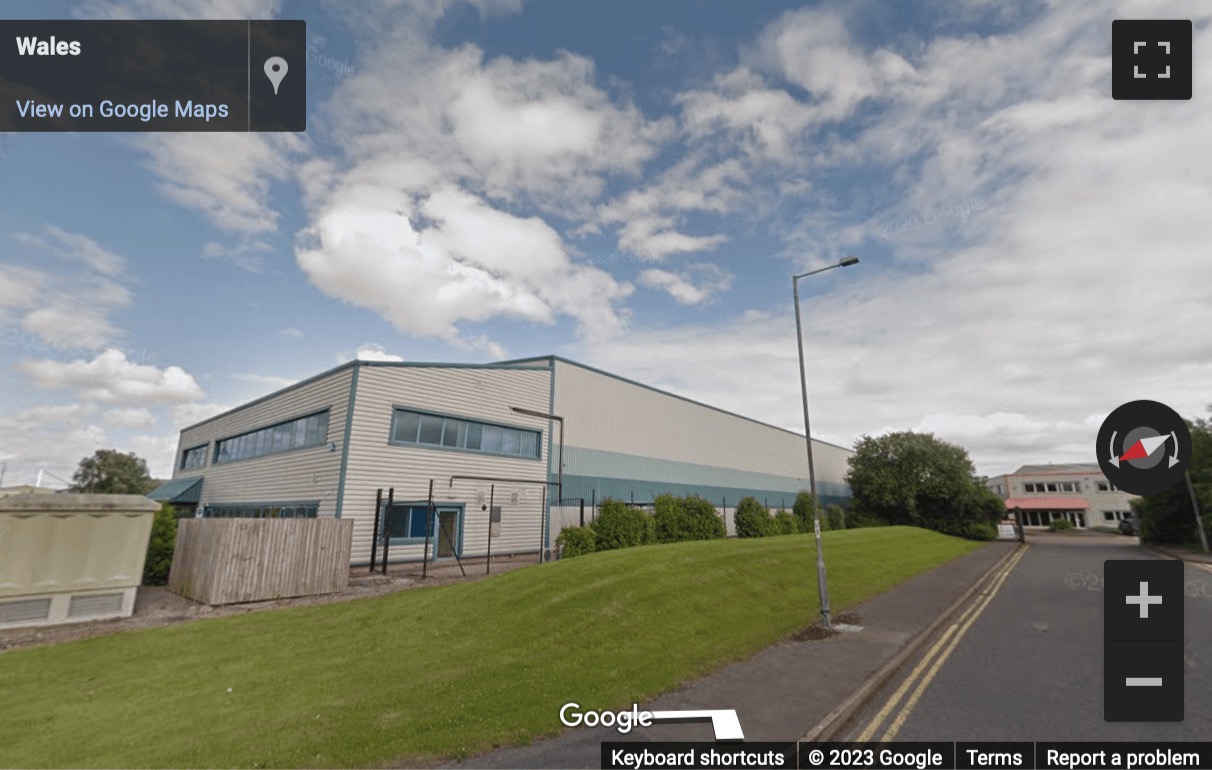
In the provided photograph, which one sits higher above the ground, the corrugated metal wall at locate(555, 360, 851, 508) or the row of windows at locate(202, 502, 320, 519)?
the corrugated metal wall at locate(555, 360, 851, 508)

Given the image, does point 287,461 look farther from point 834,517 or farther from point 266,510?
point 834,517

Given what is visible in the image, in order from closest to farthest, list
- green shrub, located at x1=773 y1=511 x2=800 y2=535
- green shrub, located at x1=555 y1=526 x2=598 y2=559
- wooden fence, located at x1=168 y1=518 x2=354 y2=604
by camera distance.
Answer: wooden fence, located at x1=168 y1=518 x2=354 y2=604
green shrub, located at x1=555 y1=526 x2=598 y2=559
green shrub, located at x1=773 y1=511 x2=800 y2=535

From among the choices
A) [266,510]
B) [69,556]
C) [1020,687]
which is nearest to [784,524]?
[1020,687]

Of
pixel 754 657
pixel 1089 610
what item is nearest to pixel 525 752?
pixel 754 657

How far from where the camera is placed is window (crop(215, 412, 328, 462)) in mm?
24156

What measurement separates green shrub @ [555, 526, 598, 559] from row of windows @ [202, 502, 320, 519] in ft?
33.8

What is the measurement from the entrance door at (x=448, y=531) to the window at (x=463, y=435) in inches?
119

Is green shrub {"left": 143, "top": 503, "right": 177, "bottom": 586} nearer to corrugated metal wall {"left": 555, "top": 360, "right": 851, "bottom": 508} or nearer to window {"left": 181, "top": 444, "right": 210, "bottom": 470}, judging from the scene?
corrugated metal wall {"left": 555, "top": 360, "right": 851, "bottom": 508}

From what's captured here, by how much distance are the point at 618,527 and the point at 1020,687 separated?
16226mm

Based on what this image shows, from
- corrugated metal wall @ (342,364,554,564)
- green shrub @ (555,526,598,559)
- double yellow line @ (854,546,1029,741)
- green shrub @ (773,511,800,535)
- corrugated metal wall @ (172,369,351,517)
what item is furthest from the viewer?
green shrub @ (773,511,800,535)

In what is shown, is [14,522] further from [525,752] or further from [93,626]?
[525,752]

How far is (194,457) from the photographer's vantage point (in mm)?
40750

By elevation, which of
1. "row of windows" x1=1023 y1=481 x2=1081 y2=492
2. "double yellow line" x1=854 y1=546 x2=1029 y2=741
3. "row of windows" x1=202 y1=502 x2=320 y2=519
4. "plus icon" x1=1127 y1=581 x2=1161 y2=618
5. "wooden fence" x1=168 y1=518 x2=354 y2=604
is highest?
"row of windows" x1=1023 y1=481 x2=1081 y2=492

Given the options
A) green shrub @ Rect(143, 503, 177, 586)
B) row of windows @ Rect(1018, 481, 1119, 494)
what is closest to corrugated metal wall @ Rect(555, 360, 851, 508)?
green shrub @ Rect(143, 503, 177, 586)
